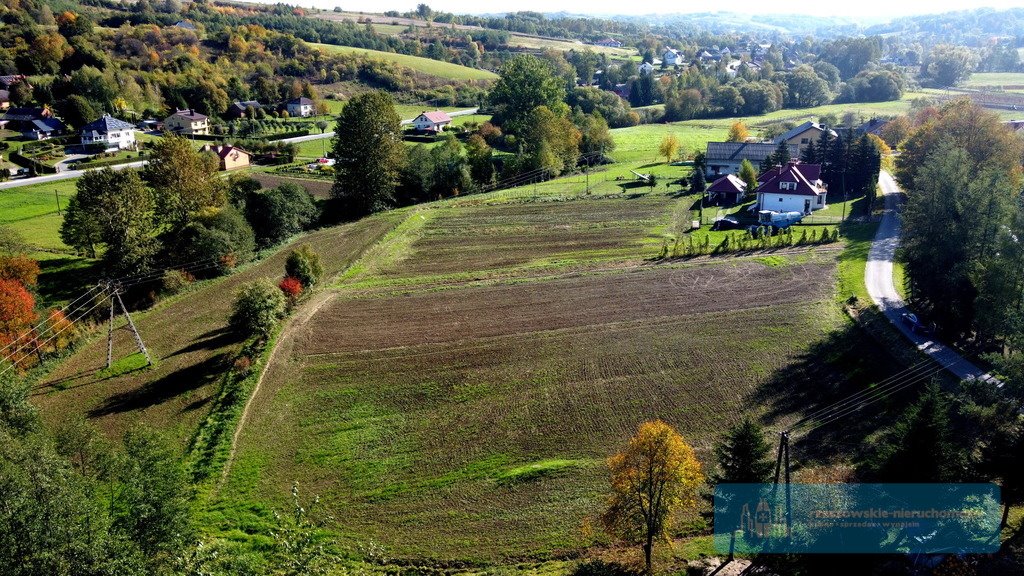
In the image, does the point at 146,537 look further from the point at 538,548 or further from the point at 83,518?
the point at 538,548

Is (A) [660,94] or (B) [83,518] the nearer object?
(B) [83,518]

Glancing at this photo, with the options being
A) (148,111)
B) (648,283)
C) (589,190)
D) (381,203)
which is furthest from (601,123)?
(148,111)

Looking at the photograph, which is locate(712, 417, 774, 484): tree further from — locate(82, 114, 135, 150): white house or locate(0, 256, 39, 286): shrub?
locate(82, 114, 135, 150): white house

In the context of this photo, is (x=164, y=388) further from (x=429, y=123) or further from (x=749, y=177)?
(x=429, y=123)

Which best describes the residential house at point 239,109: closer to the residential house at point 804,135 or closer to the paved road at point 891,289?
the residential house at point 804,135

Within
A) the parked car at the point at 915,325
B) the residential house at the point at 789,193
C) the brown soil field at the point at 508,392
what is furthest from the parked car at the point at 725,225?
the parked car at the point at 915,325

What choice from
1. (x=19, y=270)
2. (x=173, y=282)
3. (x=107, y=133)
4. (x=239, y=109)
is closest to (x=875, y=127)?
(x=173, y=282)
